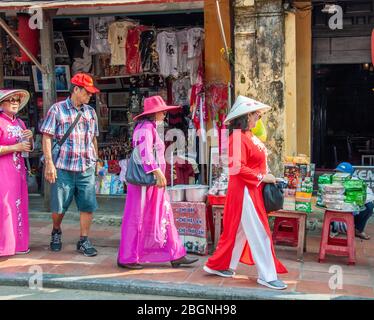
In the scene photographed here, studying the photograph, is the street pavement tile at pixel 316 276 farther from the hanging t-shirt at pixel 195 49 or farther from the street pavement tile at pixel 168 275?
the hanging t-shirt at pixel 195 49

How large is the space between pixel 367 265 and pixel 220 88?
12.2ft

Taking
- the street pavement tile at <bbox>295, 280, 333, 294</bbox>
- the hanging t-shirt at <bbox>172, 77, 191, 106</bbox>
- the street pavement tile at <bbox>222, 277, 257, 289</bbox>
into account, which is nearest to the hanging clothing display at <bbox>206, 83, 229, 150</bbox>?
the hanging t-shirt at <bbox>172, 77, 191, 106</bbox>

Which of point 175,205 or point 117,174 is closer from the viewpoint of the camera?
point 175,205

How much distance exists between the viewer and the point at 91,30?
909 cm

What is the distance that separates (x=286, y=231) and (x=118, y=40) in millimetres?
4273

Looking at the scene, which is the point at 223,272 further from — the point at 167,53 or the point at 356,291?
the point at 167,53

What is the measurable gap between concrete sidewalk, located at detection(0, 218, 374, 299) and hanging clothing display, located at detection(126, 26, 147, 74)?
3.48m

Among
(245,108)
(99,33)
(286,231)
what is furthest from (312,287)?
(99,33)

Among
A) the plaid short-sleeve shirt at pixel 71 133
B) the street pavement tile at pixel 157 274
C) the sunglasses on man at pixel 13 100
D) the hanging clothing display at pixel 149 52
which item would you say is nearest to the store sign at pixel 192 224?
the street pavement tile at pixel 157 274

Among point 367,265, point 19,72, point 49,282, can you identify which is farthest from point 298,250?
point 19,72

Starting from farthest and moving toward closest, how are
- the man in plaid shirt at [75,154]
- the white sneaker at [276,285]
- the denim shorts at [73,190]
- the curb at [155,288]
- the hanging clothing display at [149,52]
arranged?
the hanging clothing display at [149,52] < the denim shorts at [73,190] < the man in plaid shirt at [75,154] < the white sneaker at [276,285] < the curb at [155,288]

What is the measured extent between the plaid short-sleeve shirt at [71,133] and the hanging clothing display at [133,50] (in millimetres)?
2893

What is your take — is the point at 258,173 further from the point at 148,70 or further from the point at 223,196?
the point at 148,70

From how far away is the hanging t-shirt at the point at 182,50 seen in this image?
8633 mm
